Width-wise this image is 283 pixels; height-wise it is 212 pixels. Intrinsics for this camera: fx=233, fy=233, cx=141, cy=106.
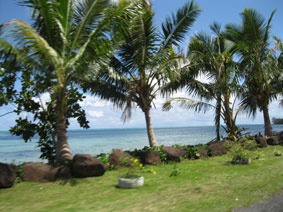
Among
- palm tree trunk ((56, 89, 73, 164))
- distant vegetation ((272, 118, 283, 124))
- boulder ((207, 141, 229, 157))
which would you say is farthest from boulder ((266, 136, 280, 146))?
palm tree trunk ((56, 89, 73, 164))

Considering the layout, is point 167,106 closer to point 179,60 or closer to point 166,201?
point 179,60

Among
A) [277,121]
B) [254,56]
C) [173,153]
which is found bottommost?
[173,153]

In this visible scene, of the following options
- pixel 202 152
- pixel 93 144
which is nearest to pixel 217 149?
pixel 202 152

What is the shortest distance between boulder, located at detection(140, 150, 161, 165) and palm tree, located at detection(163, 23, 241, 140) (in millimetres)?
4333

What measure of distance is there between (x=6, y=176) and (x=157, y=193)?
3.91 meters

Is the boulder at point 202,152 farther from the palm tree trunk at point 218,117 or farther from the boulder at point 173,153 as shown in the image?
the palm tree trunk at point 218,117

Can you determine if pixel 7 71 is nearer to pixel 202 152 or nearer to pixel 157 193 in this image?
pixel 157 193

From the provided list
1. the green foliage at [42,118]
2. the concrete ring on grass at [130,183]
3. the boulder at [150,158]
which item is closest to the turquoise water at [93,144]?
the green foliage at [42,118]

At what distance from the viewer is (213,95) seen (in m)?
13.1

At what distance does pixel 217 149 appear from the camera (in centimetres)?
1111

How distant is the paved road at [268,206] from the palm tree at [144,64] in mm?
6536

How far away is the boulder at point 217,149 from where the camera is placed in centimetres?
1090

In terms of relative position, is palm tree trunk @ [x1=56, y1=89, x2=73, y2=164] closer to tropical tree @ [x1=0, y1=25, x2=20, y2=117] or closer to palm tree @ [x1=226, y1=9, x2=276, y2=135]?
tropical tree @ [x1=0, y1=25, x2=20, y2=117]

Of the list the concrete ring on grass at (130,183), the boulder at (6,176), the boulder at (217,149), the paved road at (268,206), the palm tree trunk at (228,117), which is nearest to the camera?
the paved road at (268,206)
